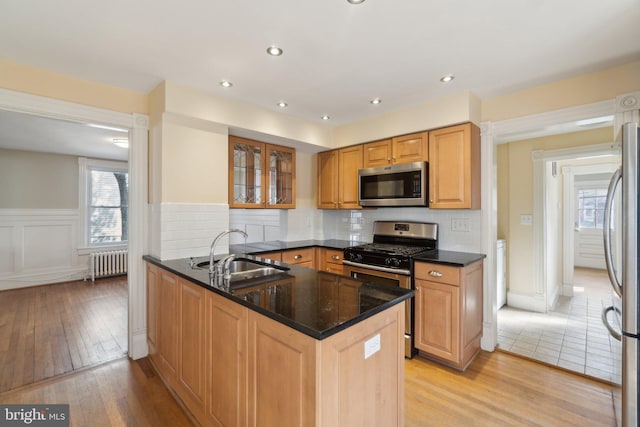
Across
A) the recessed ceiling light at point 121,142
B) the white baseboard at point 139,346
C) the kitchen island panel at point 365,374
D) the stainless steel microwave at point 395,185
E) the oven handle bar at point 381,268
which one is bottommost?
the white baseboard at point 139,346

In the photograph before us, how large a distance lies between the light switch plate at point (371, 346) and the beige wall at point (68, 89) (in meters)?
2.83

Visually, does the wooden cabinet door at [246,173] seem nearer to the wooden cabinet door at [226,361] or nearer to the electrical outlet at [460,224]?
the wooden cabinet door at [226,361]

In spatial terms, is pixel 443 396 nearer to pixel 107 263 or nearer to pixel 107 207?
pixel 107 263

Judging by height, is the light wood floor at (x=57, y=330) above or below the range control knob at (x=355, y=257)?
below

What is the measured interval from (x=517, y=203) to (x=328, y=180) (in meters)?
2.70

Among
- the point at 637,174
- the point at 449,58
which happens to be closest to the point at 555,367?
the point at 637,174

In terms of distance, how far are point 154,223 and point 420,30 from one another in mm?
2570

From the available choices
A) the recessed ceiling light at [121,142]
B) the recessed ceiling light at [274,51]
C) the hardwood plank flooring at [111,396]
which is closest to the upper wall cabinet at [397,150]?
the recessed ceiling light at [274,51]

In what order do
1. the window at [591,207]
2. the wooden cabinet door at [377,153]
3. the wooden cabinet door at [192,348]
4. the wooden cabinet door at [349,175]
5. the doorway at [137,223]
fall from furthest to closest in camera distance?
the window at [591,207], the wooden cabinet door at [349,175], the wooden cabinet door at [377,153], the doorway at [137,223], the wooden cabinet door at [192,348]

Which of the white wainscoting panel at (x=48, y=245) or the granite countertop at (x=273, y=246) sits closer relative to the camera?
the granite countertop at (x=273, y=246)

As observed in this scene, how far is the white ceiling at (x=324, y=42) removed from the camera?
1.57m

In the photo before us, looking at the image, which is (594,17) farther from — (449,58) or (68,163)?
(68,163)

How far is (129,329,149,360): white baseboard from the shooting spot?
2.66 meters

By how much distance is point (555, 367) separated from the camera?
8.23 ft
